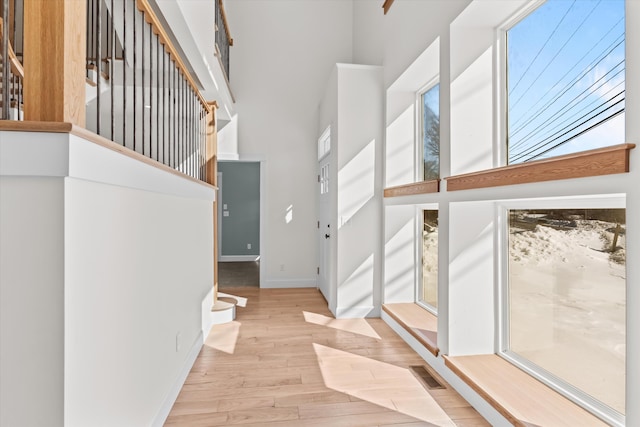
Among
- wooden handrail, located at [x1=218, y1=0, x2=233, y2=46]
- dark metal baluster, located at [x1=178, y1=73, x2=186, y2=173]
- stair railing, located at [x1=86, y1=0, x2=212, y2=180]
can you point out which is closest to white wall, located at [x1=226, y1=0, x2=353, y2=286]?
wooden handrail, located at [x1=218, y1=0, x2=233, y2=46]

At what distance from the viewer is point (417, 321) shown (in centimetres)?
313

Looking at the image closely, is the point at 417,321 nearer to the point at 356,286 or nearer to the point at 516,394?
the point at 356,286

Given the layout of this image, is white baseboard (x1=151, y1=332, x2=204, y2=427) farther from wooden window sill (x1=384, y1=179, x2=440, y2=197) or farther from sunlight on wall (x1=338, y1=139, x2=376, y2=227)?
wooden window sill (x1=384, y1=179, x2=440, y2=197)

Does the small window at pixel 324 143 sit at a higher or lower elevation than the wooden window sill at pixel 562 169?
higher

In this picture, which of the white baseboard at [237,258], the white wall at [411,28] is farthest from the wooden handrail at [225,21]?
the white baseboard at [237,258]

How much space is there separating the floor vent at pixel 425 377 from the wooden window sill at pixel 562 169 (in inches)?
50.2

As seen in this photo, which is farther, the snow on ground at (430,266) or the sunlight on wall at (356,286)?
the sunlight on wall at (356,286)

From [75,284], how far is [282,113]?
4587mm

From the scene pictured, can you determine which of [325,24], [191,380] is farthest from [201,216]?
[325,24]

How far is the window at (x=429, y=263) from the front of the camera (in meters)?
3.38

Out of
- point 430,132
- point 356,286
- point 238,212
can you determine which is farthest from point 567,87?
point 238,212

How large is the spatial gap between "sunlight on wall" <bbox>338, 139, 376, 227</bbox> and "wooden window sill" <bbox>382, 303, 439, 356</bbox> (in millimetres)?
1011

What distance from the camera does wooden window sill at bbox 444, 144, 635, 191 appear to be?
4.22ft

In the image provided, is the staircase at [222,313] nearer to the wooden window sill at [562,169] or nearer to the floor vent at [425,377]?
the floor vent at [425,377]
